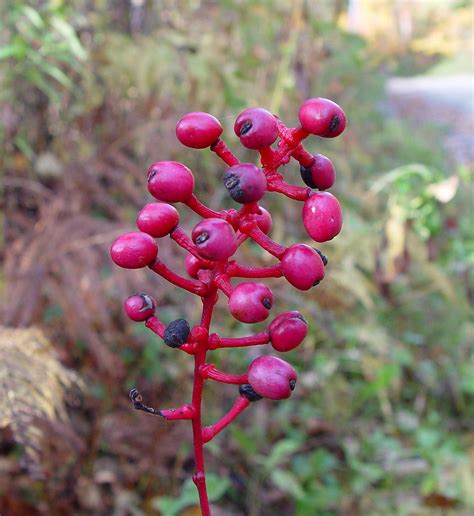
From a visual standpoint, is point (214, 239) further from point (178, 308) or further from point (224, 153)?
point (178, 308)

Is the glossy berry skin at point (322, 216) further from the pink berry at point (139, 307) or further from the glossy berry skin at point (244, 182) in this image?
the pink berry at point (139, 307)

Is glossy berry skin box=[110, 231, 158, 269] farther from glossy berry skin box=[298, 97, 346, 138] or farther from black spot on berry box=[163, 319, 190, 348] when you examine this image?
glossy berry skin box=[298, 97, 346, 138]

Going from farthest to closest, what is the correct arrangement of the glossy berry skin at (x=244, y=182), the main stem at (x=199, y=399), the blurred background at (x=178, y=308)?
the blurred background at (x=178, y=308)
the main stem at (x=199, y=399)
the glossy berry skin at (x=244, y=182)

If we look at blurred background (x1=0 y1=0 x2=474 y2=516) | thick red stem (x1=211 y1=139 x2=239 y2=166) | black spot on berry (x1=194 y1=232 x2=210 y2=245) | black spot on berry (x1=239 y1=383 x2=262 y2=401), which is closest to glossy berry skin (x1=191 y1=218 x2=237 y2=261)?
black spot on berry (x1=194 y1=232 x2=210 y2=245)

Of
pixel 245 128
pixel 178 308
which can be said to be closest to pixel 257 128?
pixel 245 128

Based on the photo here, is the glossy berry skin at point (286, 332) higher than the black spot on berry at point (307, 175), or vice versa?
the black spot on berry at point (307, 175)

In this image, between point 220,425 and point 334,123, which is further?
point 220,425

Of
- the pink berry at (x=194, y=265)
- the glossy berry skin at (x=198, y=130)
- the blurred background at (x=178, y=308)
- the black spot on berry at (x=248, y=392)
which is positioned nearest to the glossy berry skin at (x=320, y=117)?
the glossy berry skin at (x=198, y=130)
